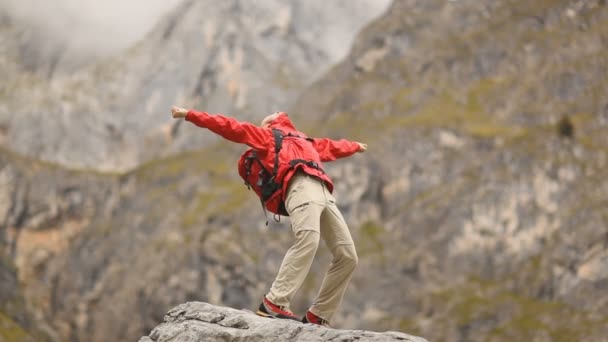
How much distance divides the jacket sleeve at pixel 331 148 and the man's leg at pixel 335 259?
4.78 ft

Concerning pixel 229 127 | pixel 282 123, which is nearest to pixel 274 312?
pixel 229 127

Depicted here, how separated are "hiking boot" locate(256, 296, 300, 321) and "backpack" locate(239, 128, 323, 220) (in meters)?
1.90

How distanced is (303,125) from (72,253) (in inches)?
1951

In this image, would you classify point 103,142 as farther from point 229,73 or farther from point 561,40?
point 561,40

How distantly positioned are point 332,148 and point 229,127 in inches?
103

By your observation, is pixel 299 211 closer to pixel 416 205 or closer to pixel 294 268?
pixel 294 268

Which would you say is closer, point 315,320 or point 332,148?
point 315,320

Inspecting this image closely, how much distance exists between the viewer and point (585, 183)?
106 metres

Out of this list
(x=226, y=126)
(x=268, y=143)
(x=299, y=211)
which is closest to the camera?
(x=299, y=211)

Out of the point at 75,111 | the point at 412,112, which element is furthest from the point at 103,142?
the point at 412,112

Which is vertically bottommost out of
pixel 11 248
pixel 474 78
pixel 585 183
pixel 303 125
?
pixel 11 248

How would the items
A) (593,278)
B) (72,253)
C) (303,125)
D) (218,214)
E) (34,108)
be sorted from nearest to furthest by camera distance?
1. (593,278)
2. (218,214)
3. (303,125)
4. (72,253)
5. (34,108)

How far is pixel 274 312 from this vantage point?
16500 mm

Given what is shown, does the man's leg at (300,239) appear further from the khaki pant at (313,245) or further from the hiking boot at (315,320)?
the hiking boot at (315,320)
